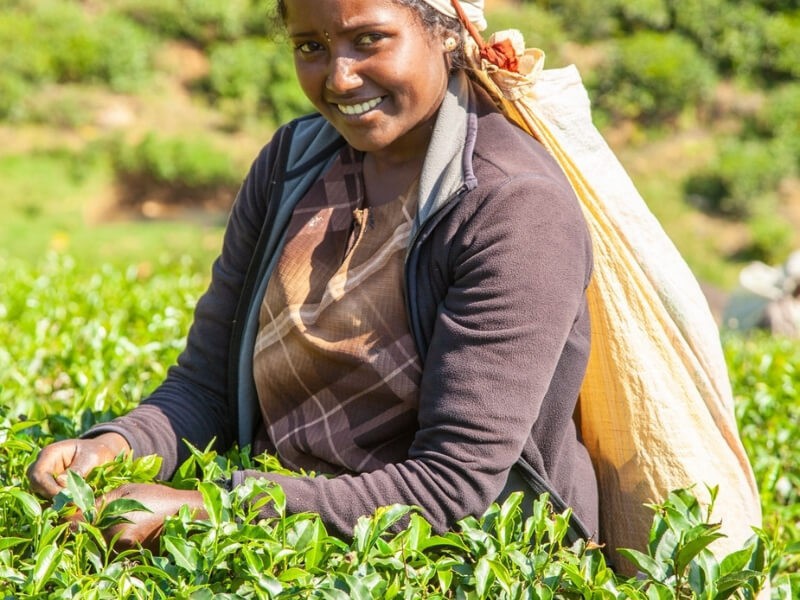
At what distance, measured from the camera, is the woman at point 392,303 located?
1.98 metres

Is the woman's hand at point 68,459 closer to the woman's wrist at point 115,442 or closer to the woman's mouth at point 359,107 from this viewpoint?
the woman's wrist at point 115,442

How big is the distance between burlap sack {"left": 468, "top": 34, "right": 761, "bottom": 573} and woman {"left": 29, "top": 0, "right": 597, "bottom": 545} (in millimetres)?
65

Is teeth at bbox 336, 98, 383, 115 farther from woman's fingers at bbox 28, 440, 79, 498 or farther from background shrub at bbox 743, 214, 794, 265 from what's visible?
background shrub at bbox 743, 214, 794, 265

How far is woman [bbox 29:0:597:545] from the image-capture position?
1978mm

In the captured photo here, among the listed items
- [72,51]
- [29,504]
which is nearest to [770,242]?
[72,51]

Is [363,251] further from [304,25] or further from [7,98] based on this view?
[7,98]

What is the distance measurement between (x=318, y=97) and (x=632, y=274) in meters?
0.66

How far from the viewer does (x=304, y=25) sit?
6.93 ft

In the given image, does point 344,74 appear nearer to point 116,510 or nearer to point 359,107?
point 359,107

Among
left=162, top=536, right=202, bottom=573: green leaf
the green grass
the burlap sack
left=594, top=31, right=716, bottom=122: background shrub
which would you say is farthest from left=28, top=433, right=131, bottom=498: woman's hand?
left=594, top=31, right=716, bottom=122: background shrub

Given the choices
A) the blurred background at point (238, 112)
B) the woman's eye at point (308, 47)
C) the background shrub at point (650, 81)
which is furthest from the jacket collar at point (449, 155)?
the background shrub at point (650, 81)

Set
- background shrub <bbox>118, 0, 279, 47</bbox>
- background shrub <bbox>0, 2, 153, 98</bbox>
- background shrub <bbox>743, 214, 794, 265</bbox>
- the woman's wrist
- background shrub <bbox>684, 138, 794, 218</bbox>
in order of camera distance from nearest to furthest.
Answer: the woman's wrist
background shrub <bbox>743, 214, 794, 265</bbox>
background shrub <bbox>684, 138, 794, 218</bbox>
background shrub <bbox>0, 2, 153, 98</bbox>
background shrub <bbox>118, 0, 279, 47</bbox>

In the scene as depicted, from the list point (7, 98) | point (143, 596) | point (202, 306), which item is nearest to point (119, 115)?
point (7, 98)

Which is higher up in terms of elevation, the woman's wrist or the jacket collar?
the jacket collar
